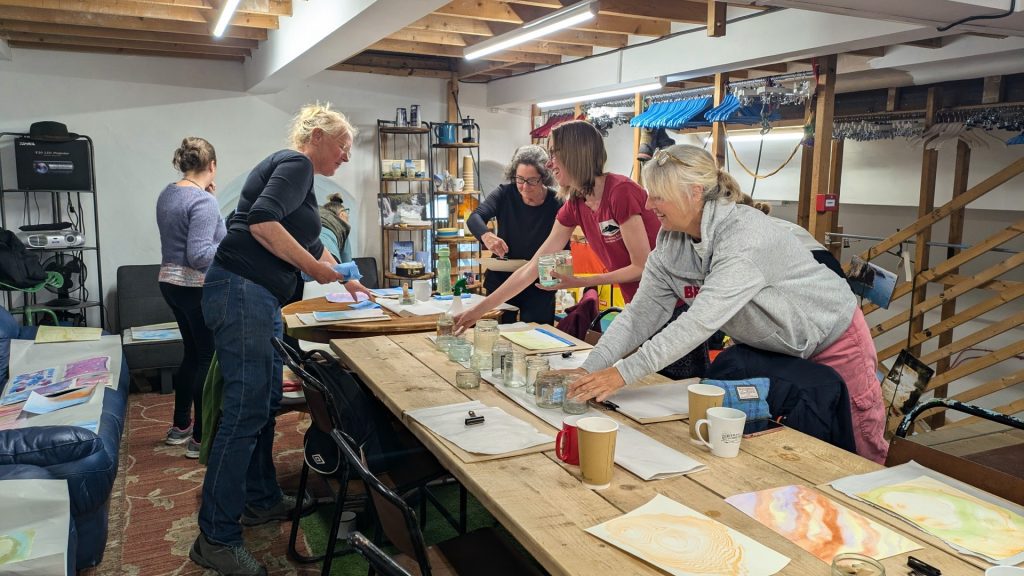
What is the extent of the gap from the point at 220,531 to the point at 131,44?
4960mm

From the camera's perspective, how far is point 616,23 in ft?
18.2

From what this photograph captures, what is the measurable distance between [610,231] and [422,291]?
121cm

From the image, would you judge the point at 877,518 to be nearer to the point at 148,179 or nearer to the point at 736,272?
the point at 736,272

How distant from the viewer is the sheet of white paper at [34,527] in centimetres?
222

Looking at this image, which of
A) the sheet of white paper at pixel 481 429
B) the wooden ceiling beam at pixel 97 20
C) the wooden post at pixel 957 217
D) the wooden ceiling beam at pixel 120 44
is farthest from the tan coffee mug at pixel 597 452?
the wooden ceiling beam at pixel 120 44

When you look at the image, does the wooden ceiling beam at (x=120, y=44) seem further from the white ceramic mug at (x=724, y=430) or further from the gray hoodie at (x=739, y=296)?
the white ceramic mug at (x=724, y=430)

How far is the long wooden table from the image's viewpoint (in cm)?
129

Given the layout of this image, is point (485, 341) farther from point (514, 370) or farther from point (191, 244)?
point (191, 244)

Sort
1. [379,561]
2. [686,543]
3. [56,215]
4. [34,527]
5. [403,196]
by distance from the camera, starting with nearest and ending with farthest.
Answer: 1. [379,561]
2. [686,543]
3. [34,527]
4. [56,215]
5. [403,196]

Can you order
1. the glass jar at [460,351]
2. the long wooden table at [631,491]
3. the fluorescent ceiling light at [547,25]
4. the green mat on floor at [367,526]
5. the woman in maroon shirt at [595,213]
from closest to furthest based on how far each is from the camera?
the long wooden table at [631,491] < the glass jar at [460,351] < the green mat on floor at [367,526] < the woman in maroon shirt at [595,213] < the fluorescent ceiling light at [547,25]

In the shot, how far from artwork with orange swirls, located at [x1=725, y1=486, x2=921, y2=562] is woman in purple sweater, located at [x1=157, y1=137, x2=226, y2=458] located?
10.5ft

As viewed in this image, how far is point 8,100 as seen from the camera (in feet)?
20.3

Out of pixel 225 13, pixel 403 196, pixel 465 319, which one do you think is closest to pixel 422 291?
pixel 465 319

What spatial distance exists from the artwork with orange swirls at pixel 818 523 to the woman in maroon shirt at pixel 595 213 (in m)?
1.62
